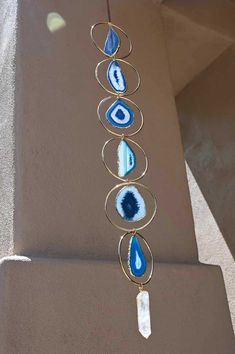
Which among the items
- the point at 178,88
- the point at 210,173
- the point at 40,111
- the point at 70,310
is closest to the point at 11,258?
the point at 70,310

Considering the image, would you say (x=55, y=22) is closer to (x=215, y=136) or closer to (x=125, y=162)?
(x=125, y=162)

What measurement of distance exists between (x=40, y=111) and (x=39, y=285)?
0.76 meters

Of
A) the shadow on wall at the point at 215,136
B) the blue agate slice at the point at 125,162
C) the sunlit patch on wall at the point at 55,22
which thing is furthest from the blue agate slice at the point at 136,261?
the shadow on wall at the point at 215,136

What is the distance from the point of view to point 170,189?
2.17 metres

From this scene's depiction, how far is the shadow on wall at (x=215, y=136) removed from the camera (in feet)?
10.5

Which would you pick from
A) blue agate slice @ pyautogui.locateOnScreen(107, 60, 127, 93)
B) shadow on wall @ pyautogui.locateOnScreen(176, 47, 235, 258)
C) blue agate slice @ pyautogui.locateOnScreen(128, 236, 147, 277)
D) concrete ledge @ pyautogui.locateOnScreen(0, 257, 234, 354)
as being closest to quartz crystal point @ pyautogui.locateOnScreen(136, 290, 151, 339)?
blue agate slice @ pyautogui.locateOnScreen(128, 236, 147, 277)

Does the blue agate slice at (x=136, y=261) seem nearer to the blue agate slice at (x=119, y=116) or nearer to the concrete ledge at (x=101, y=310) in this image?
the concrete ledge at (x=101, y=310)

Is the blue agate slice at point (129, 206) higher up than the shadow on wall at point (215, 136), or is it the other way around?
the shadow on wall at point (215, 136)

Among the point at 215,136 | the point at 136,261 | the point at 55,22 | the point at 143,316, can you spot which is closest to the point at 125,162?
the point at 136,261

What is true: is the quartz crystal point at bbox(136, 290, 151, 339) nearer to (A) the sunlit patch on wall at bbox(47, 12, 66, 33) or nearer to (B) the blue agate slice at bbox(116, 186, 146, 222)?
(B) the blue agate slice at bbox(116, 186, 146, 222)

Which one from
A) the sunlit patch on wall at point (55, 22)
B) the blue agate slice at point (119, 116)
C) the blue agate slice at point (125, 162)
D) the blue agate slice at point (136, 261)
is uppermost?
the sunlit patch on wall at point (55, 22)

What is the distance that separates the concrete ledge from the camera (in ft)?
4.86

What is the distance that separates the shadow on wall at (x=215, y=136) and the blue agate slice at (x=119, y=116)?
176cm

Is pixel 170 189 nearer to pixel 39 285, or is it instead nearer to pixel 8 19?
pixel 39 285
